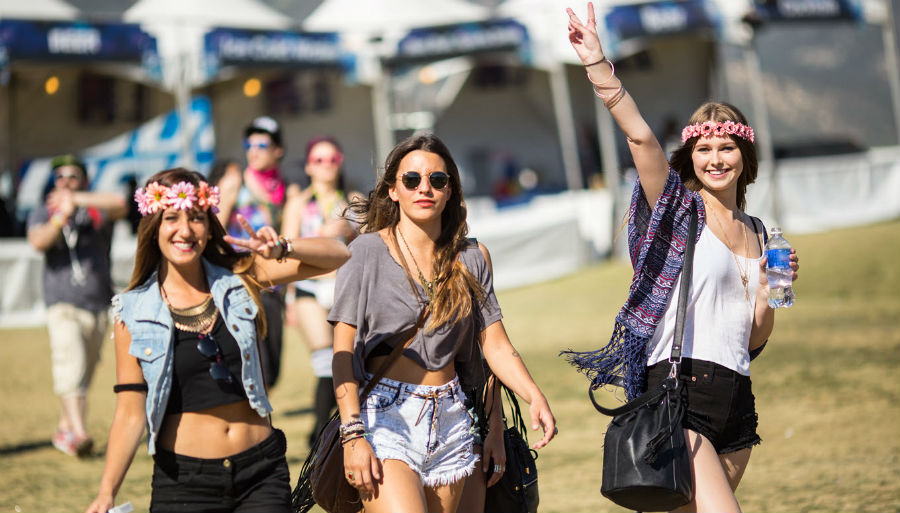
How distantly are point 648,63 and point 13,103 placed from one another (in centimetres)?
1465

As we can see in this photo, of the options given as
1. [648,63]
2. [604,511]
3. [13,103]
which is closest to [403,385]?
[604,511]

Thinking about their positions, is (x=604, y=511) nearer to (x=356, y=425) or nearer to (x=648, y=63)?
(x=356, y=425)

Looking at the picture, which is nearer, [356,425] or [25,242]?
[356,425]

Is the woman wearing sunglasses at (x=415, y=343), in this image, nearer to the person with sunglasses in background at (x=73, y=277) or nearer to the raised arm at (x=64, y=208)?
the raised arm at (x=64, y=208)

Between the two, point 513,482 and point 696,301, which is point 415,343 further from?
point 696,301

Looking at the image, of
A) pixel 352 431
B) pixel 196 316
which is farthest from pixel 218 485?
pixel 196 316

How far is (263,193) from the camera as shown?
771cm

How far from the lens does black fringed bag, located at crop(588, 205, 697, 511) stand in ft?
11.5

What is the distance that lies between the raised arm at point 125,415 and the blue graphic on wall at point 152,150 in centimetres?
1643

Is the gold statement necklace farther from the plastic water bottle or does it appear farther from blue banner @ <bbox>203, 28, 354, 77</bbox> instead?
blue banner @ <bbox>203, 28, 354, 77</bbox>

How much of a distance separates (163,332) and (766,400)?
245 inches

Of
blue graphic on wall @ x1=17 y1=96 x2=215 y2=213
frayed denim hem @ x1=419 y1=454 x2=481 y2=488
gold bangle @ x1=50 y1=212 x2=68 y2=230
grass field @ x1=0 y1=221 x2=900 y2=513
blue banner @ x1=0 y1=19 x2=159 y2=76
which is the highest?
blue banner @ x1=0 y1=19 x2=159 y2=76

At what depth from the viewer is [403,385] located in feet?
12.1

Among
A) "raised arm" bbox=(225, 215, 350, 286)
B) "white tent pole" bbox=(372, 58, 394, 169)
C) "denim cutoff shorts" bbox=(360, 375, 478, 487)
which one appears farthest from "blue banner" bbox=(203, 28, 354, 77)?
"denim cutoff shorts" bbox=(360, 375, 478, 487)
